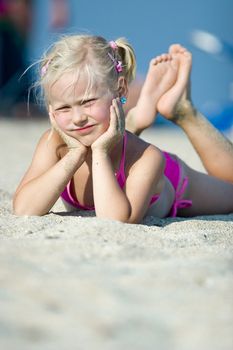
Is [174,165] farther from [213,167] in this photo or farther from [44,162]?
[44,162]

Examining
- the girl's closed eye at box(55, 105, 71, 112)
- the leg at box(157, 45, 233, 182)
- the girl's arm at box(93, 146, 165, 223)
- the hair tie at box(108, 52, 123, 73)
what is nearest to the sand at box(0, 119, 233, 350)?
the girl's arm at box(93, 146, 165, 223)

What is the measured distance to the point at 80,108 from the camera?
2.64 m

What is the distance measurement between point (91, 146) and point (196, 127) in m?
1.00

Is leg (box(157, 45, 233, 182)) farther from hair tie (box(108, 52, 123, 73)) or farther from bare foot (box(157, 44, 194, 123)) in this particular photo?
hair tie (box(108, 52, 123, 73))

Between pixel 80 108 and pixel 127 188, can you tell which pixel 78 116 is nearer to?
pixel 80 108

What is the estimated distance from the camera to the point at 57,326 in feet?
4.81

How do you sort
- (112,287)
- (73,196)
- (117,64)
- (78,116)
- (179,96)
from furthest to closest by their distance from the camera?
(179,96), (73,196), (117,64), (78,116), (112,287)

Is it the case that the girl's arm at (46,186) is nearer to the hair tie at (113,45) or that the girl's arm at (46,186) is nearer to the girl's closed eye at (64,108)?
the girl's closed eye at (64,108)

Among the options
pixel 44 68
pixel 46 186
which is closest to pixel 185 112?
pixel 44 68

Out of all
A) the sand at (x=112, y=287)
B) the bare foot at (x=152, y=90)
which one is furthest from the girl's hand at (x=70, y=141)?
the bare foot at (x=152, y=90)

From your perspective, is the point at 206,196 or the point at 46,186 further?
the point at 206,196

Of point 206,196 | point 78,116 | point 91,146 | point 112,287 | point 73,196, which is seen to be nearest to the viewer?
point 112,287

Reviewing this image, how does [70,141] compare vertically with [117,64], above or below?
below

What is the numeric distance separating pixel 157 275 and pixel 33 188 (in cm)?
103
